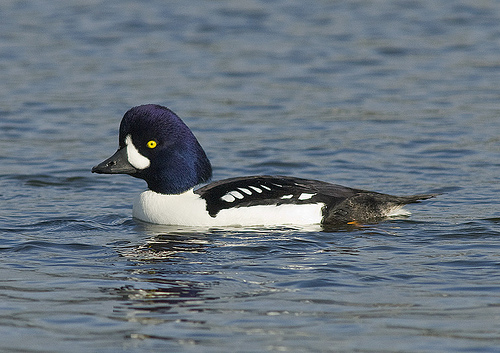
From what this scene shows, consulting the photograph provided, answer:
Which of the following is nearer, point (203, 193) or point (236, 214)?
point (236, 214)

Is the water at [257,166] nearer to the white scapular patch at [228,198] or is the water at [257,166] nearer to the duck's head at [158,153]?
the white scapular patch at [228,198]

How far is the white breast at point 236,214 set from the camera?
31.7ft

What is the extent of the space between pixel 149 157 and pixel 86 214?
100 centimetres

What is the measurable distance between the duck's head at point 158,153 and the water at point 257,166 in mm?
542

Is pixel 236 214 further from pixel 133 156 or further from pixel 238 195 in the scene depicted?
pixel 133 156

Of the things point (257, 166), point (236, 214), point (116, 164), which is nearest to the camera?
point (236, 214)

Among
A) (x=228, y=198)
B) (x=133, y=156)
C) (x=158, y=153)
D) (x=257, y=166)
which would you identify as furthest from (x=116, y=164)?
(x=257, y=166)

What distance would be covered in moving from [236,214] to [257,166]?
3250mm

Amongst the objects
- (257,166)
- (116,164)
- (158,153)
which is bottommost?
(257,166)

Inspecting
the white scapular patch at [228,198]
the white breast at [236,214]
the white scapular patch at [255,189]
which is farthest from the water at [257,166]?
the white scapular patch at [255,189]

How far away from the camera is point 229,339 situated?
635 cm

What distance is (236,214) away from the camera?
9664 millimetres

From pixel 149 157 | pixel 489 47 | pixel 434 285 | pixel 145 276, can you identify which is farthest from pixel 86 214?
pixel 489 47

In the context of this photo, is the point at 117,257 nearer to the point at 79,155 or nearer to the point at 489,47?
the point at 79,155
